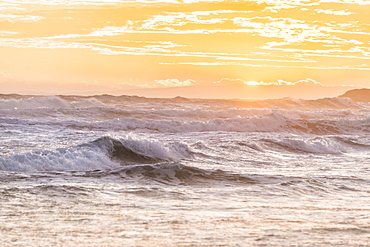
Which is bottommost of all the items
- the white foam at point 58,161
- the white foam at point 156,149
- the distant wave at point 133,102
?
the distant wave at point 133,102

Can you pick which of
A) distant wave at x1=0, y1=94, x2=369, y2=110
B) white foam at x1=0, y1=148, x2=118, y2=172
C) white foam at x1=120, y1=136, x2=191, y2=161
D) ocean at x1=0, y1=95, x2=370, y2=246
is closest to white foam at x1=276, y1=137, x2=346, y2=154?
ocean at x1=0, y1=95, x2=370, y2=246

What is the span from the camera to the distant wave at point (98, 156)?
1299 cm

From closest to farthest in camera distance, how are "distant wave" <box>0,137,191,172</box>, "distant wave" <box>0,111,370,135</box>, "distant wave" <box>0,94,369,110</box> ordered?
"distant wave" <box>0,137,191,172</box> < "distant wave" <box>0,111,370,135</box> < "distant wave" <box>0,94,369,110</box>

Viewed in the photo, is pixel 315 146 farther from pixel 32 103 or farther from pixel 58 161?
pixel 32 103

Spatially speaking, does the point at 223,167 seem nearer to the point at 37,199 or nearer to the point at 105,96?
the point at 37,199

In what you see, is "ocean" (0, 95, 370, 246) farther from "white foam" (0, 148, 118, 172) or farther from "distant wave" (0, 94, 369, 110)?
"distant wave" (0, 94, 369, 110)

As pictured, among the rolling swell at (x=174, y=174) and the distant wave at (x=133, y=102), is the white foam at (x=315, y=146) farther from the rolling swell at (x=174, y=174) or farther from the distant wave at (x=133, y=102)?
the distant wave at (x=133, y=102)

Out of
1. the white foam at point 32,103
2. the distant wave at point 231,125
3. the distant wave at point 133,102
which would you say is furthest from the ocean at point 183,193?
the distant wave at point 133,102

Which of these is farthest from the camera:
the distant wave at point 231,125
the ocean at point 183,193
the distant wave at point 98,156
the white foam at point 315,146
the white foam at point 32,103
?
the white foam at point 32,103

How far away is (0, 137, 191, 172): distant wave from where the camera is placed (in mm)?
12992

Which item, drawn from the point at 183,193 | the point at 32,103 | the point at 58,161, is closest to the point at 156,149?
the point at 58,161

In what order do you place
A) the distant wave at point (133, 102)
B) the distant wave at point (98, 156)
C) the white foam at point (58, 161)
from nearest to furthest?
the white foam at point (58, 161)
the distant wave at point (98, 156)
the distant wave at point (133, 102)

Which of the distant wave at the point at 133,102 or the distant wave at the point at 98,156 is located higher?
the distant wave at the point at 98,156

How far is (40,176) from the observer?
11656mm
